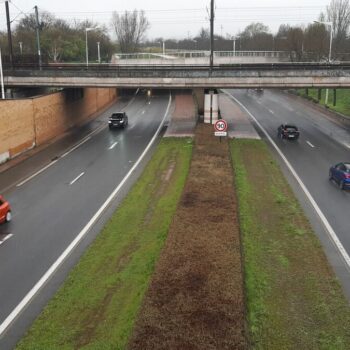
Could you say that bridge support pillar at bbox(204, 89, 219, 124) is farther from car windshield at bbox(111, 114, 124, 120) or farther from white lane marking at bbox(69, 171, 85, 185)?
white lane marking at bbox(69, 171, 85, 185)

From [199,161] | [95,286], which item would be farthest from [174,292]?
[199,161]

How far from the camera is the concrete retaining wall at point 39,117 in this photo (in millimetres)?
33938

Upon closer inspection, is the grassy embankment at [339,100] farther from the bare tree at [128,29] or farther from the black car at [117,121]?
the bare tree at [128,29]

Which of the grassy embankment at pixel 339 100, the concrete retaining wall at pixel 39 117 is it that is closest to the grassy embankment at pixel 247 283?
the concrete retaining wall at pixel 39 117

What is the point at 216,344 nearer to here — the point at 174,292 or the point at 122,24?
the point at 174,292

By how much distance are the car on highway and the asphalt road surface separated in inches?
14.0

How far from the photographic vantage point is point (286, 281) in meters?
14.3

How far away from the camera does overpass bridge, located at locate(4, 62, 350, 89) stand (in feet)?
132

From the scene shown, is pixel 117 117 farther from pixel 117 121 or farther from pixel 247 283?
pixel 247 283

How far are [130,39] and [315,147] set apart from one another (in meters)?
113

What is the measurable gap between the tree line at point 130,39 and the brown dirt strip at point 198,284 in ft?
146

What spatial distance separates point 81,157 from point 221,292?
25269 mm

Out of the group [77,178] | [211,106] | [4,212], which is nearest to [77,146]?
[77,178]

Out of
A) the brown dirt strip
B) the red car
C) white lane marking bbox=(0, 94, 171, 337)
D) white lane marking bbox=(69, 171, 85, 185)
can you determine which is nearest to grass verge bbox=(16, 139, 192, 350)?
white lane marking bbox=(0, 94, 171, 337)
